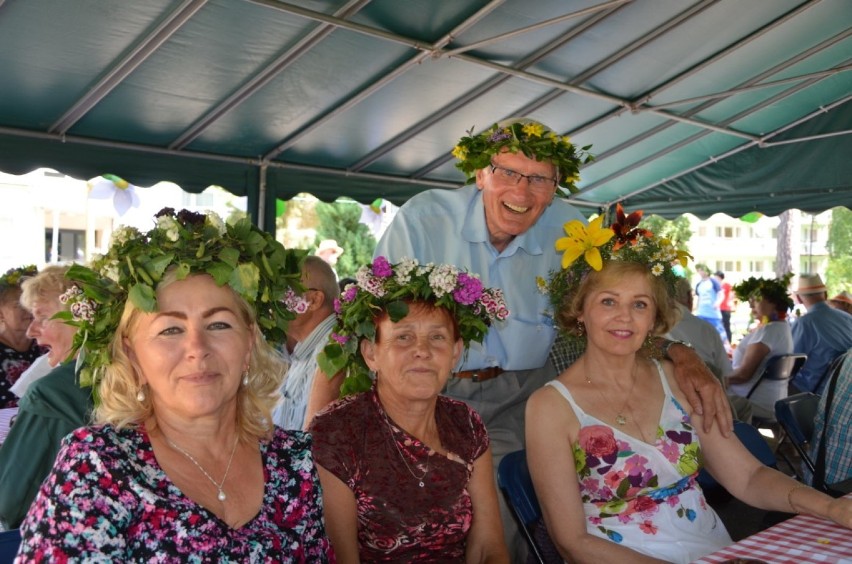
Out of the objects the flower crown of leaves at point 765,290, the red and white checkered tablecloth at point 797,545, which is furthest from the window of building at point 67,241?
the red and white checkered tablecloth at point 797,545

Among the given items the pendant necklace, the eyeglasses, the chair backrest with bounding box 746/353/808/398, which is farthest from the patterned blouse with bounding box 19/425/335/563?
the chair backrest with bounding box 746/353/808/398

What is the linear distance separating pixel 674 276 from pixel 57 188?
2323cm

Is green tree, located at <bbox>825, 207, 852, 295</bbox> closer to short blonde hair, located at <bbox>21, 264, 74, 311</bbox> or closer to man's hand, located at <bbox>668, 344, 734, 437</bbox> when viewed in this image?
man's hand, located at <bbox>668, 344, 734, 437</bbox>

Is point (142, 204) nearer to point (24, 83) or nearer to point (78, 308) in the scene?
point (24, 83)

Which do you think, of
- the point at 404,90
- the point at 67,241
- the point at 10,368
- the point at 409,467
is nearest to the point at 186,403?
the point at 409,467

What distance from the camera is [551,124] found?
8281 mm

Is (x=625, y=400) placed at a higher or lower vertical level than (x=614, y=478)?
higher

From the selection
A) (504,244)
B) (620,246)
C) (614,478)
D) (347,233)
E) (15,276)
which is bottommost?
(614,478)

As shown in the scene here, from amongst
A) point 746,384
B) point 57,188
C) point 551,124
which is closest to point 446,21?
point 551,124

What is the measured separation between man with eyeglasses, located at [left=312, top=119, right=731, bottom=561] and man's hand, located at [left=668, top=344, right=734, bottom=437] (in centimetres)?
74

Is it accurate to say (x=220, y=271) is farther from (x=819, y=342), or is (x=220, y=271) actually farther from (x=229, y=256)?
(x=819, y=342)

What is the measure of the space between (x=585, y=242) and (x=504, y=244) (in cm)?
63

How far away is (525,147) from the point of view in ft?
10.9

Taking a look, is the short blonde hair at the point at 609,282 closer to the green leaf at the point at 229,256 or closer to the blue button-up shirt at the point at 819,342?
the green leaf at the point at 229,256
